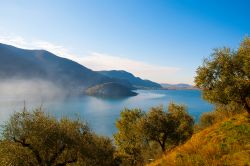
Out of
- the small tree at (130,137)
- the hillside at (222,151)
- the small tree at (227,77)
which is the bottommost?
the small tree at (130,137)

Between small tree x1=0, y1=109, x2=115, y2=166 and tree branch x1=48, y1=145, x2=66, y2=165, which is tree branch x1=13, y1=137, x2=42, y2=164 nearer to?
small tree x1=0, y1=109, x2=115, y2=166

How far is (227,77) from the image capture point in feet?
104

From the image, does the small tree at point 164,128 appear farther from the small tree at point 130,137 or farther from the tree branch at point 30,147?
the tree branch at point 30,147

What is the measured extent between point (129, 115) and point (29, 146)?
146ft

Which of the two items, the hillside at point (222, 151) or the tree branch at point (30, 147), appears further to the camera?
the tree branch at point (30, 147)

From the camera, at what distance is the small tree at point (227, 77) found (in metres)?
30.5

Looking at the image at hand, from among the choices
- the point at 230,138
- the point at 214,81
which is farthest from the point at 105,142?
the point at 230,138

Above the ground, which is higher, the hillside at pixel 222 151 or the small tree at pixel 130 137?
the hillside at pixel 222 151

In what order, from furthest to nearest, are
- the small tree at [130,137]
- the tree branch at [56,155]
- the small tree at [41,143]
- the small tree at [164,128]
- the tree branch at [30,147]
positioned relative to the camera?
the small tree at [130,137]
the small tree at [164,128]
the tree branch at [56,155]
the tree branch at [30,147]
the small tree at [41,143]

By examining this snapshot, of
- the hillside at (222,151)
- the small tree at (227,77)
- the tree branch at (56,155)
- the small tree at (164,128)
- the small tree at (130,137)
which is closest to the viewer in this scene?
the hillside at (222,151)

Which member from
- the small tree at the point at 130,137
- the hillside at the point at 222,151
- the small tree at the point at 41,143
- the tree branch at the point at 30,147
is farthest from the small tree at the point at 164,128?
the hillside at the point at 222,151

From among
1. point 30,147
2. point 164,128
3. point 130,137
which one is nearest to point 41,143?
point 30,147

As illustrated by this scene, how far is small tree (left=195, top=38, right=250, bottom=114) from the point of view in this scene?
1202 inches

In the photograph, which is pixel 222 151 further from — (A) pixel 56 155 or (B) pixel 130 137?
(B) pixel 130 137
